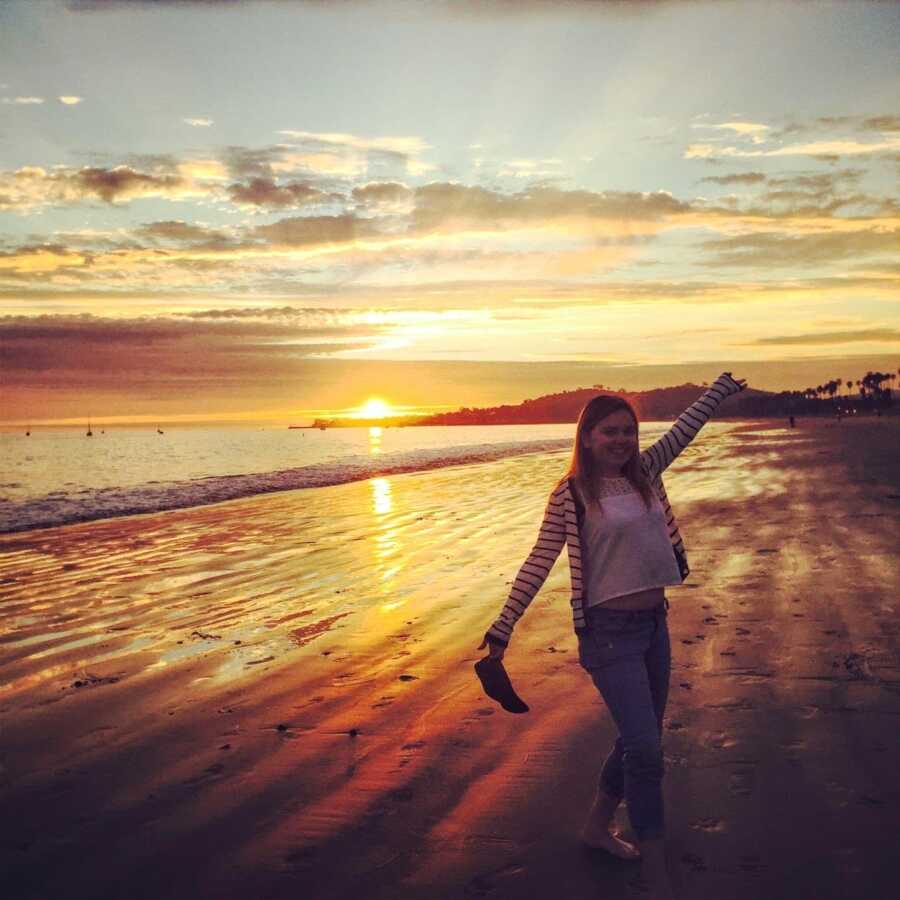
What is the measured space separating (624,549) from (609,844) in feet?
4.69

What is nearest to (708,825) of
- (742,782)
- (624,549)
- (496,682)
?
(742,782)

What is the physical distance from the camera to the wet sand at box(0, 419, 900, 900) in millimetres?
3938

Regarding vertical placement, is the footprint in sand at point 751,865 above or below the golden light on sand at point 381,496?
above

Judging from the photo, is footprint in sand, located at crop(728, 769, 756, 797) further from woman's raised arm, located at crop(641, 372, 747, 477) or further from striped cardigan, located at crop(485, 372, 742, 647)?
woman's raised arm, located at crop(641, 372, 747, 477)

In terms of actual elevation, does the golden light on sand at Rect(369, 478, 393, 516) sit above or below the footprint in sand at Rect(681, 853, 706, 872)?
below

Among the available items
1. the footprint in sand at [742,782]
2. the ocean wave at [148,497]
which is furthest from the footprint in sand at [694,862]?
the ocean wave at [148,497]

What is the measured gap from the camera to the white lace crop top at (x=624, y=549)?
12.4 ft

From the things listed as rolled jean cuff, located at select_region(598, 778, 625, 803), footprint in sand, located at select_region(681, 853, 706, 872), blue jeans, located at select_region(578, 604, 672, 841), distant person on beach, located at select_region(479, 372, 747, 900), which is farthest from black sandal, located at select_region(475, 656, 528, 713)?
footprint in sand, located at select_region(681, 853, 706, 872)

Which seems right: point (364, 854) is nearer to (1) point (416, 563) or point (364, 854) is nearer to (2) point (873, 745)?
(2) point (873, 745)

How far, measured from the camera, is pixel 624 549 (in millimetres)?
3826

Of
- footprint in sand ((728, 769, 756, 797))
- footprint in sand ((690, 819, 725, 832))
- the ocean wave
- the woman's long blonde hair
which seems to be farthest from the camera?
the ocean wave

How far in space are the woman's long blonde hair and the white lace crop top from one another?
49 mm

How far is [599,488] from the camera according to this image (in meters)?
3.96

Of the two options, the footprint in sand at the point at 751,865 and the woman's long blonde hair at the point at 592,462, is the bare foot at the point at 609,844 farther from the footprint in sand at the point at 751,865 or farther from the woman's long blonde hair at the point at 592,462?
the woman's long blonde hair at the point at 592,462
